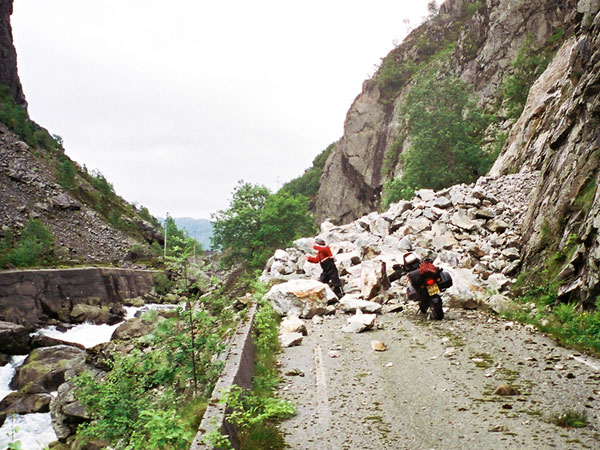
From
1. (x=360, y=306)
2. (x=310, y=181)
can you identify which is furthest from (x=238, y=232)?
(x=310, y=181)

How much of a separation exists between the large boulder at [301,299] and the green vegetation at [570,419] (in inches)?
282

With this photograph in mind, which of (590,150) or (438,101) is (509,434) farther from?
(438,101)

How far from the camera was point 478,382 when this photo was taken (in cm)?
564

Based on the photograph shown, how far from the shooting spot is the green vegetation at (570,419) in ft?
13.6

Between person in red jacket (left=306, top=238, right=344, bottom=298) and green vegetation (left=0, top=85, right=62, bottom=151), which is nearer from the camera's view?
person in red jacket (left=306, top=238, right=344, bottom=298)

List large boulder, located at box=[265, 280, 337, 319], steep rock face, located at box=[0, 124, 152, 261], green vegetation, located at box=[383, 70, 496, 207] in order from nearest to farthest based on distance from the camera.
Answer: large boulder, located at box=[265, 280, 337, 319] < green vegetation, located at box=[383, 70, 496, 207] < steep rock face, located at box=[0, 124, 152, 261]

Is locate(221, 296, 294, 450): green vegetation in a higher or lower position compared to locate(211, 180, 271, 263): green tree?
lower

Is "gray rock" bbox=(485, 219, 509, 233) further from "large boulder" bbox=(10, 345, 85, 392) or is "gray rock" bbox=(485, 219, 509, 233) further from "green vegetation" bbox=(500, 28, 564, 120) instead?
"green vegetation" bbox=(500, 28, 564, 120)

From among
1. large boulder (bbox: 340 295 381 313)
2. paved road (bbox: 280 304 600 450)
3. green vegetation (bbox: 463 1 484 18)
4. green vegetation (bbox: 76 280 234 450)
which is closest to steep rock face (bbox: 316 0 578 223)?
green vegetation (bbox: 463 1 484 18)

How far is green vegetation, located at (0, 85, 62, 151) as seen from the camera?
66.6 meters

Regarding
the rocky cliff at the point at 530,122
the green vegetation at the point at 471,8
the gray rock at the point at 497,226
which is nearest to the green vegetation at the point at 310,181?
the rocky cliff at the point at 530,122

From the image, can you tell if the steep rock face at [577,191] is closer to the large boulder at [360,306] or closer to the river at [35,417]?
the large boulder at [360,306]

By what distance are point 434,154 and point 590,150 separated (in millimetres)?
20165

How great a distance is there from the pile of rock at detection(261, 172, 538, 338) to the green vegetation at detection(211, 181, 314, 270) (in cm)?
1508
